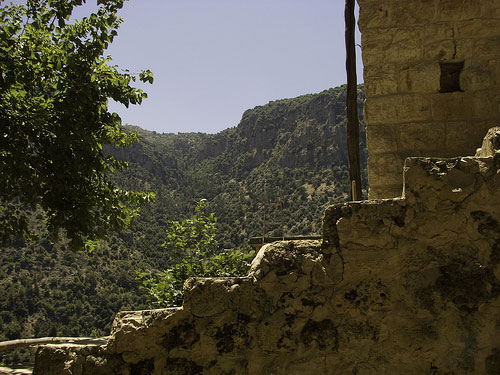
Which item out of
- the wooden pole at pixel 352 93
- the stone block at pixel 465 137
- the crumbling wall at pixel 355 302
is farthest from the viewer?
the wooden pole at pixel 352 93

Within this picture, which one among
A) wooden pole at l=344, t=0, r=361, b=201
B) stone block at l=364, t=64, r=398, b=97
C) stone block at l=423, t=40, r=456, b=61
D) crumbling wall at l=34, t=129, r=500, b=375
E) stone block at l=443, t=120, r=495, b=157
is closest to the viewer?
crumbling wall at l=34, t=129, r=500, b=375

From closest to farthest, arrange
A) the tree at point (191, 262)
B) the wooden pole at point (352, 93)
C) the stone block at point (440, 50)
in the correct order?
the stone block at point (440, 50) < the wooden pole at point (352, 93) < the tree at point (191, 262)

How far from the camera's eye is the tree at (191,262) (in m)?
6.46

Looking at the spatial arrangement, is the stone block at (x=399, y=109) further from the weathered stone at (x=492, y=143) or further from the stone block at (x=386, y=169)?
the weathered stone at (x=492, y=143)

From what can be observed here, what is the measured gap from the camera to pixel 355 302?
8.14ft

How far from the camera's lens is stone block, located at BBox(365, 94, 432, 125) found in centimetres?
425

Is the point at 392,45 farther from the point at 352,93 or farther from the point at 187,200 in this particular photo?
the point at 187,200

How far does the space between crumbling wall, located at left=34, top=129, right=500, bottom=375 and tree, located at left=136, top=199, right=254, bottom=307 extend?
382 centimetres

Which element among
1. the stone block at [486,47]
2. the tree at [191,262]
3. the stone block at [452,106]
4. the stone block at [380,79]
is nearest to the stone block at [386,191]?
the stone block at [452,106]

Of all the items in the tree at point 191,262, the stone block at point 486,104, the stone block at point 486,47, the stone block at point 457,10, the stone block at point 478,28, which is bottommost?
the tree at point 191,262

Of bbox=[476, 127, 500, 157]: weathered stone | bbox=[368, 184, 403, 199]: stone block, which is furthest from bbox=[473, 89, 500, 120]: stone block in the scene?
bbox=[476, 127, 500, 157]: weathered stone

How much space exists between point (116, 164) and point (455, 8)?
5.42 m

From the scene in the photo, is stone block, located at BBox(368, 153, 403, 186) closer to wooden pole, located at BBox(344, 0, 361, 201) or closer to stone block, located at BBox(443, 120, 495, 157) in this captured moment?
stone block, located at BBox(443, 120, 495, 157)

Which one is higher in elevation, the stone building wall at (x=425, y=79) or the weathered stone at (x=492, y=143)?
the stone building wall at (x=425, y=79)
